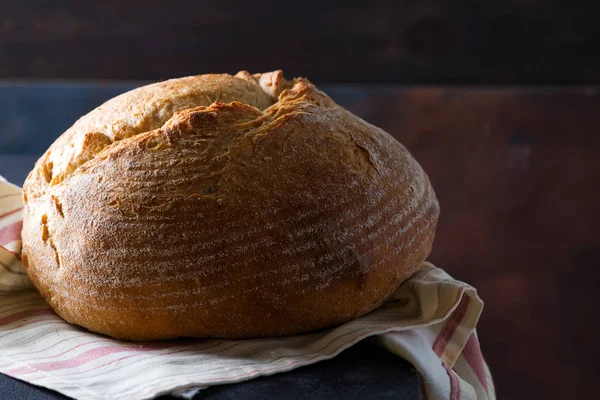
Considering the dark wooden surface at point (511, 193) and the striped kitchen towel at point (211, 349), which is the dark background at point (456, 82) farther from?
the striped kitchen towel at point (211, 349)

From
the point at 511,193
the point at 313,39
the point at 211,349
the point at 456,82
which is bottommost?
the point at 511,193

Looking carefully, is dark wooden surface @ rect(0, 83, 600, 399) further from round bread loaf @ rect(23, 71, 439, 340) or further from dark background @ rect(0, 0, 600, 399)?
round bread loaf @ rect(23, 71, 439, 340)

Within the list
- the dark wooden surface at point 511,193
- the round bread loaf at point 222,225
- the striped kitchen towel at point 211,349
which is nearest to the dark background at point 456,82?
the dark wooden surface at point 511,193

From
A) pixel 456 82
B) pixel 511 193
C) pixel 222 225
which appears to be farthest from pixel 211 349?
pixel 456 82

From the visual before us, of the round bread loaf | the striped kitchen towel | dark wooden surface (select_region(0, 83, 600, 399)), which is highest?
the round bread loaf

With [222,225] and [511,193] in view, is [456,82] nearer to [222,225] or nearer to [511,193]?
[511,193]

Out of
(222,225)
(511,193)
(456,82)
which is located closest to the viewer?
(222,225)

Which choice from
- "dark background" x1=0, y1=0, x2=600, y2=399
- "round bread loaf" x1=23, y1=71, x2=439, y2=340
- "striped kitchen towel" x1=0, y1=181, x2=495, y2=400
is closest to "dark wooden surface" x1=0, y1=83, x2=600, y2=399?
"dark background" x1=0, y1=0, x2=600, y2=399
